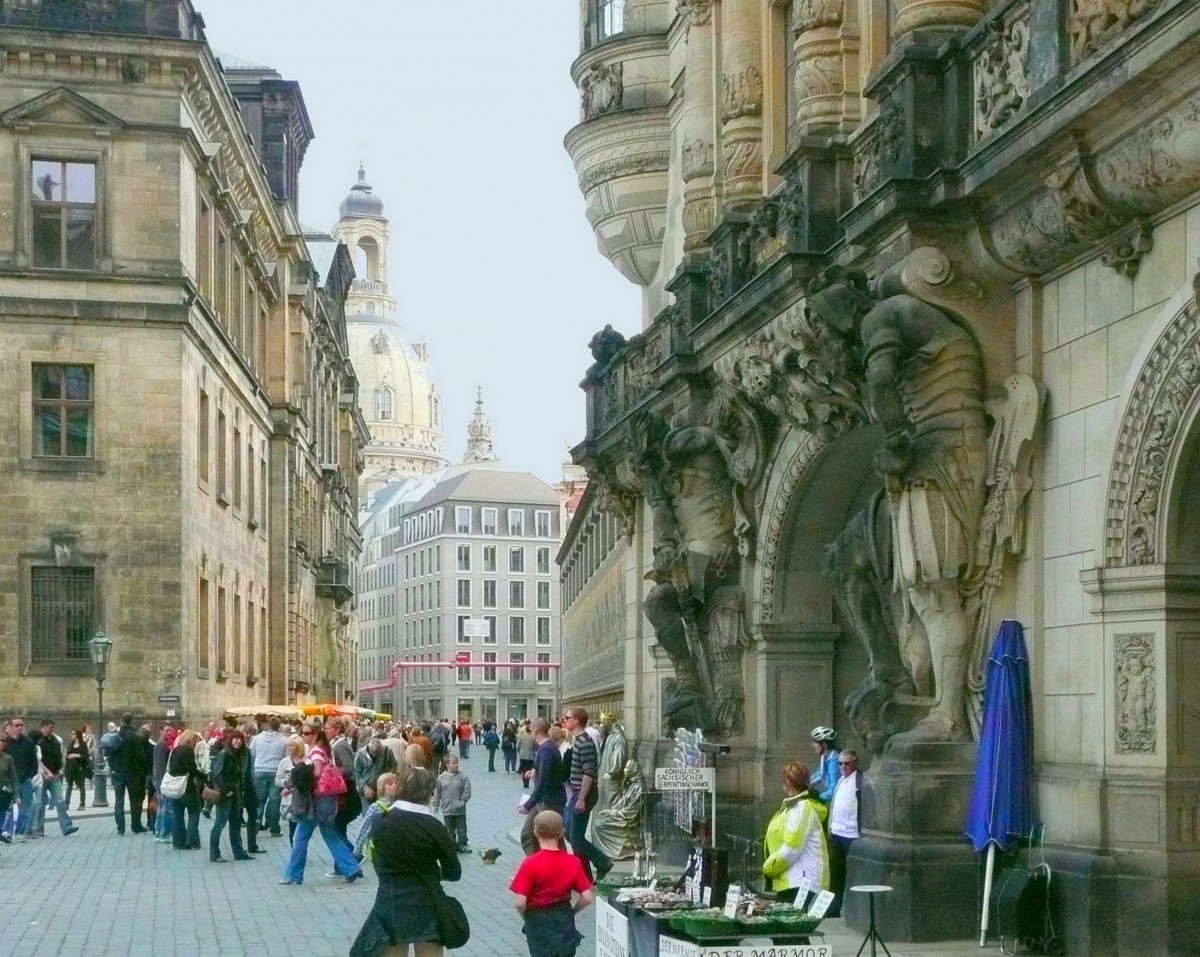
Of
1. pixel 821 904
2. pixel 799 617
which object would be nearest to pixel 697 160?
pixel 799 617

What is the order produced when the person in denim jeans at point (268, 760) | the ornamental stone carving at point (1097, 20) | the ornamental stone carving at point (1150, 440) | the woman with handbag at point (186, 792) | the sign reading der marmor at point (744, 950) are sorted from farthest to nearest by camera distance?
the person in denim jeans at point (268, 760) < the woman with handbag at point (186, 792) < the ornamental stone carving at point (1150, 440) < the ornamental stone carving at point (1097, 20) < the sign reading der marmor at point (744, 950)

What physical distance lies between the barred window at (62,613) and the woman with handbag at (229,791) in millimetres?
16936

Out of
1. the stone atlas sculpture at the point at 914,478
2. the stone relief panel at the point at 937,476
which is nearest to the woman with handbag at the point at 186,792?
the stone atlas sculpture at the point at 914,478

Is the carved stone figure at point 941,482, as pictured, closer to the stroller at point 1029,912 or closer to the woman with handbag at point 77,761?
the stroller at point 1029,912

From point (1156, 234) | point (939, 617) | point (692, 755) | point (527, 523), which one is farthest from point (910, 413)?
point (527, 523)

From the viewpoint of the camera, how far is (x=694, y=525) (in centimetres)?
2103

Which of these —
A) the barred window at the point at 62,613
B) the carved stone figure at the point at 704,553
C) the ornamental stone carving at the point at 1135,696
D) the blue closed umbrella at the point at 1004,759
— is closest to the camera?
the ornamental stone carving at the point at 1135,696

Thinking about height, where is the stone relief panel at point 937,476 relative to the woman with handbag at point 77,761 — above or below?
above

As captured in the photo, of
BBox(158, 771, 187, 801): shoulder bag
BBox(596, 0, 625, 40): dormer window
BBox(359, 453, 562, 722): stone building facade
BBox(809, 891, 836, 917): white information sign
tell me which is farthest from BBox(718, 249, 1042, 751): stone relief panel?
BBox(359, 453, 562, 722): stone building facade

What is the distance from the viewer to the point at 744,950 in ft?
30.9

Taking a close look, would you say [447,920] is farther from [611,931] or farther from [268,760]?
[268,760]

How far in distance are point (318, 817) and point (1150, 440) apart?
11.6 metres

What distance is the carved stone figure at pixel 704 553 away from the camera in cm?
2045

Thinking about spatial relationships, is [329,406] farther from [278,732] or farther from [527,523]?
[527,523]
